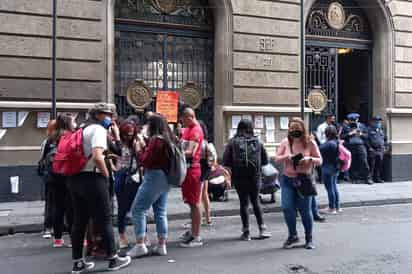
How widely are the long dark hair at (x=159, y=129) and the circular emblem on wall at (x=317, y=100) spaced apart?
31.3ft

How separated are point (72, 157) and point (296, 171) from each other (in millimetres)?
3007

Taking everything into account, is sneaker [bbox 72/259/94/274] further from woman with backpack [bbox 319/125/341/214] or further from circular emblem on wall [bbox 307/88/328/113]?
circular emblem on wall [bbox 307/88/328/113]

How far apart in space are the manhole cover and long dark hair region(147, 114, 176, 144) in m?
2.07

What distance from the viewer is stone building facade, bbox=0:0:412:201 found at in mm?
11914

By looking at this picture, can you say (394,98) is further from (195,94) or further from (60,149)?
(60,149)

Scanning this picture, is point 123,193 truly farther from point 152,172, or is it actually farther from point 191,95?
point 191,95

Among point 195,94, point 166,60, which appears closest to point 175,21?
point 166,60

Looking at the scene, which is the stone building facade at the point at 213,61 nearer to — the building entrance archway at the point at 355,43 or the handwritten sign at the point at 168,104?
the building entrance archway at the point at 355,43

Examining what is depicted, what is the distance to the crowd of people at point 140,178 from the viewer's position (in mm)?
6129

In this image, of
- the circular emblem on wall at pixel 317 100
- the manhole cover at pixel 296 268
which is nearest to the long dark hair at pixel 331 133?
the manhole cover at pixel 296 268

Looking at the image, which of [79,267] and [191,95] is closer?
[79,267]

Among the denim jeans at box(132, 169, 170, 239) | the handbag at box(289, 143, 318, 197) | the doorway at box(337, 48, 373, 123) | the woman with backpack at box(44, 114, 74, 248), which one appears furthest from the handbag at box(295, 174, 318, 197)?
the doorway at box(337, 48, 373, 123)

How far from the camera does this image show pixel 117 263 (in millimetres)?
6418

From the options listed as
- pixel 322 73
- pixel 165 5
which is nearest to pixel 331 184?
pixel 322 73
